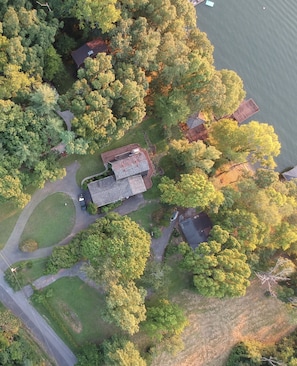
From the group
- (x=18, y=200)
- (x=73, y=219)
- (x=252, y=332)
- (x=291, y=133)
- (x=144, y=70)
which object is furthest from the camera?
(x=291, y=133)

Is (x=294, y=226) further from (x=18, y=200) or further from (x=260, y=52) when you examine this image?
(x=18, y=200)

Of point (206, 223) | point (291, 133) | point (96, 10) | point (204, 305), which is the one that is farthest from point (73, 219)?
point (291, 133)

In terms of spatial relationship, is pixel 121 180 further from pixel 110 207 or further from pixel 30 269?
pixel 30 269

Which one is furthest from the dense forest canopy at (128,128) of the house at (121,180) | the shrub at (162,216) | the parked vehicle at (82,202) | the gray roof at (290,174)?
the gray roof at (290,174)

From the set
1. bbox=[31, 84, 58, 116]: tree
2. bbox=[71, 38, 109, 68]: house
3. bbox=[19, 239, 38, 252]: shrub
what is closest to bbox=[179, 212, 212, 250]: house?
bbox=[19, 239, 38, 252]: shrub

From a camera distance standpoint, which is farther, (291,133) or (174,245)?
(291,133)

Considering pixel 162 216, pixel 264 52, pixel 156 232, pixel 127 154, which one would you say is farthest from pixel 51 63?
pixel 264 52

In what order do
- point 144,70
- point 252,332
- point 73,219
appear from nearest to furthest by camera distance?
1. point 144,70
2. point 73,219
3. point 252,332
